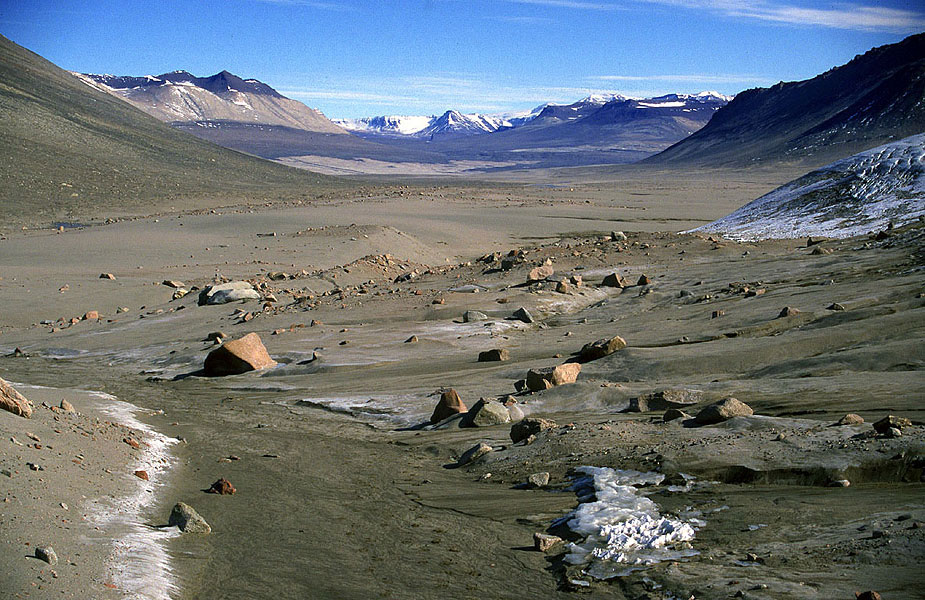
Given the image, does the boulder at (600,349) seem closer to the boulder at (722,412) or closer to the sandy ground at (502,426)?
the sandy ground at (502,426)

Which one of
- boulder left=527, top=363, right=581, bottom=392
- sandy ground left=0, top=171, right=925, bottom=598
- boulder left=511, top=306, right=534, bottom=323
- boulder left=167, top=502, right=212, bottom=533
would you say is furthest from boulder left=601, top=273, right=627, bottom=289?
boulder left=167, top=502, right=212, bottom=533

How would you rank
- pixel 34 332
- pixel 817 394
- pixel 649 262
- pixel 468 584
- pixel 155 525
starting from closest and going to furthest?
pixel 468 584 < pixel 155 525 < pixel 817 394 < pixel 34 332 < pixel 649 262

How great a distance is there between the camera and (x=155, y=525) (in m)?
5.04

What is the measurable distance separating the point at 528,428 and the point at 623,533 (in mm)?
2220

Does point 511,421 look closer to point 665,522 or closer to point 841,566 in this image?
point 665,522

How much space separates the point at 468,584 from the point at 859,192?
14.6 metres

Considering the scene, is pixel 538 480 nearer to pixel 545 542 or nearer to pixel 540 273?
pixel 545 542

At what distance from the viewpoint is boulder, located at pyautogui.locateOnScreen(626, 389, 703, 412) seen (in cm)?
697

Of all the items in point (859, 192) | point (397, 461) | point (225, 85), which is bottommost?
point (397, 461)

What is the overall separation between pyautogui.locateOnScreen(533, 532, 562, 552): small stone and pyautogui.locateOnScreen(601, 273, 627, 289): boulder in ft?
30.2

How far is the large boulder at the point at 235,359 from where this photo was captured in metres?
10.6

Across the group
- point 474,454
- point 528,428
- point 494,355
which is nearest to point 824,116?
point 494,355

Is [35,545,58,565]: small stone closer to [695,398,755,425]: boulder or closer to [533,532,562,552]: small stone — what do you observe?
[533,532,562,552]: small stone

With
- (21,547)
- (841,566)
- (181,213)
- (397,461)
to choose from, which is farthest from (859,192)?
(181,213)
